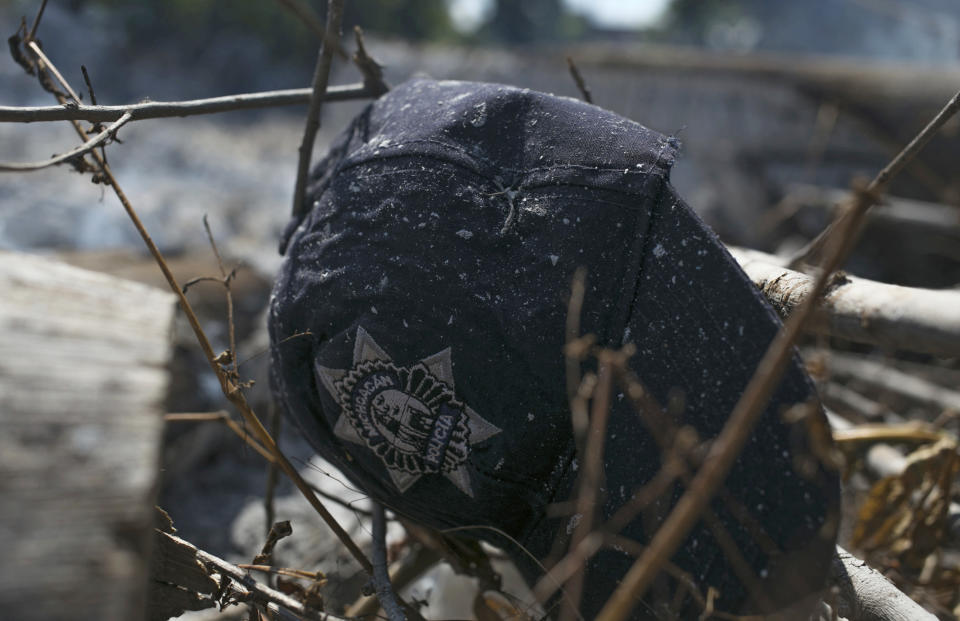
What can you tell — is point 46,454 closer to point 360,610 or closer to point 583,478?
point 583,478

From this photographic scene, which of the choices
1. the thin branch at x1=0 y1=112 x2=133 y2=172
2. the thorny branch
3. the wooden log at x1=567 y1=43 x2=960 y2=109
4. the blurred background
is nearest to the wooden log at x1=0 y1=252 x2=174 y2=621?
the thin branch at x1=0 y1=112 x2=133 y2=172

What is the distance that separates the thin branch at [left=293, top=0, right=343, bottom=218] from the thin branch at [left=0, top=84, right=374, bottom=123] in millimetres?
36

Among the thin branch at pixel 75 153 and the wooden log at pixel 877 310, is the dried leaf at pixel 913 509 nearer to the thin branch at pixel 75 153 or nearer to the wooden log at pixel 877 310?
the wooden log at pixel 877 310

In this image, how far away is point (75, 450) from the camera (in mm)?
519

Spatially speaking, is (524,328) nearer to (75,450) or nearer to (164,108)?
(75,450)

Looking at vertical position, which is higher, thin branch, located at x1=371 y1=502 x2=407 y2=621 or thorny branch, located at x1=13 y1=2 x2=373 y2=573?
thorny branch, located at x1=13 y1=2 x2=373 y2=573

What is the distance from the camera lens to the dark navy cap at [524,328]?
808 mm

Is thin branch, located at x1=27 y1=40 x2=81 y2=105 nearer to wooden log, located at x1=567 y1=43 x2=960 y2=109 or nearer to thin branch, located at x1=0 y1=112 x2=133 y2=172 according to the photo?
thin branch, located at x1=0 y1=112 x2=133 y2=172

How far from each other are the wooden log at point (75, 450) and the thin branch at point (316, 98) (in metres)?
0.61

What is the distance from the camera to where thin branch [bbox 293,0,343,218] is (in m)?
1.20

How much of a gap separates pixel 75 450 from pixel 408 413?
487 millimetres

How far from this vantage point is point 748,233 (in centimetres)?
393

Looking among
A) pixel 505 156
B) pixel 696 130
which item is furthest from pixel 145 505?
pixel 696 130

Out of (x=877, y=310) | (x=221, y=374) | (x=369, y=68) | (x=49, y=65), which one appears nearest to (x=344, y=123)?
(x=369, y=68)
